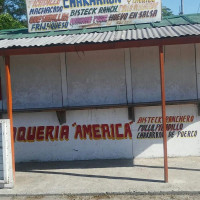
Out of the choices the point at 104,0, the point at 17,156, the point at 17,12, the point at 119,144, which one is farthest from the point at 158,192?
the point at 17,12

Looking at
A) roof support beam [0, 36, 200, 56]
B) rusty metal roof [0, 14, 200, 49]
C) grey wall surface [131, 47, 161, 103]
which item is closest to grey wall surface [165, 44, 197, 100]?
grey wall surface [131, 47, 161, 103]

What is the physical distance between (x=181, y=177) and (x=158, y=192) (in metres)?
0.99


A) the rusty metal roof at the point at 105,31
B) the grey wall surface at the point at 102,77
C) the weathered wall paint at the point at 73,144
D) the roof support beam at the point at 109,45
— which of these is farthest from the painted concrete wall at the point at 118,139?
the roof support beam at the point at 109,45

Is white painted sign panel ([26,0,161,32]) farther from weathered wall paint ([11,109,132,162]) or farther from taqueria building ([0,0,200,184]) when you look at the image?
weathered wall paint ([11,109,132,162])

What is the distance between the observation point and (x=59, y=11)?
336 inches

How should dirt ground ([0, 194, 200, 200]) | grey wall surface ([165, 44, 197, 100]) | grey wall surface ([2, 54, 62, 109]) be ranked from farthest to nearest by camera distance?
grey wall surface ([2, 54, 62, 109]) < grey wall surface ([165, 44, 197, 100]) < dirt ground ([0, 194, 200, 200])

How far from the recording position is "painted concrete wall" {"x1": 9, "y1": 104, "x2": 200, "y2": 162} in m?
7.88

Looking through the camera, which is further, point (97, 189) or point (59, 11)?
point (59, 11)

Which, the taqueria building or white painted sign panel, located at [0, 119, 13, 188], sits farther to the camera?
the taqueria building

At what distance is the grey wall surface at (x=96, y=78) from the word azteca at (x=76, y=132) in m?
0.69

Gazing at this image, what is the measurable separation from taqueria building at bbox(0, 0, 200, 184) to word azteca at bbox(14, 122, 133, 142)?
0.09ft

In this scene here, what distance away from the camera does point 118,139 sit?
7973 mm

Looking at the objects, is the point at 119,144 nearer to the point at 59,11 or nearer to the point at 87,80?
the point at 87,80

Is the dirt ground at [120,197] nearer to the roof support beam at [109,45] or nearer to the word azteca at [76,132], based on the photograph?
the word azteca at [76,132]
